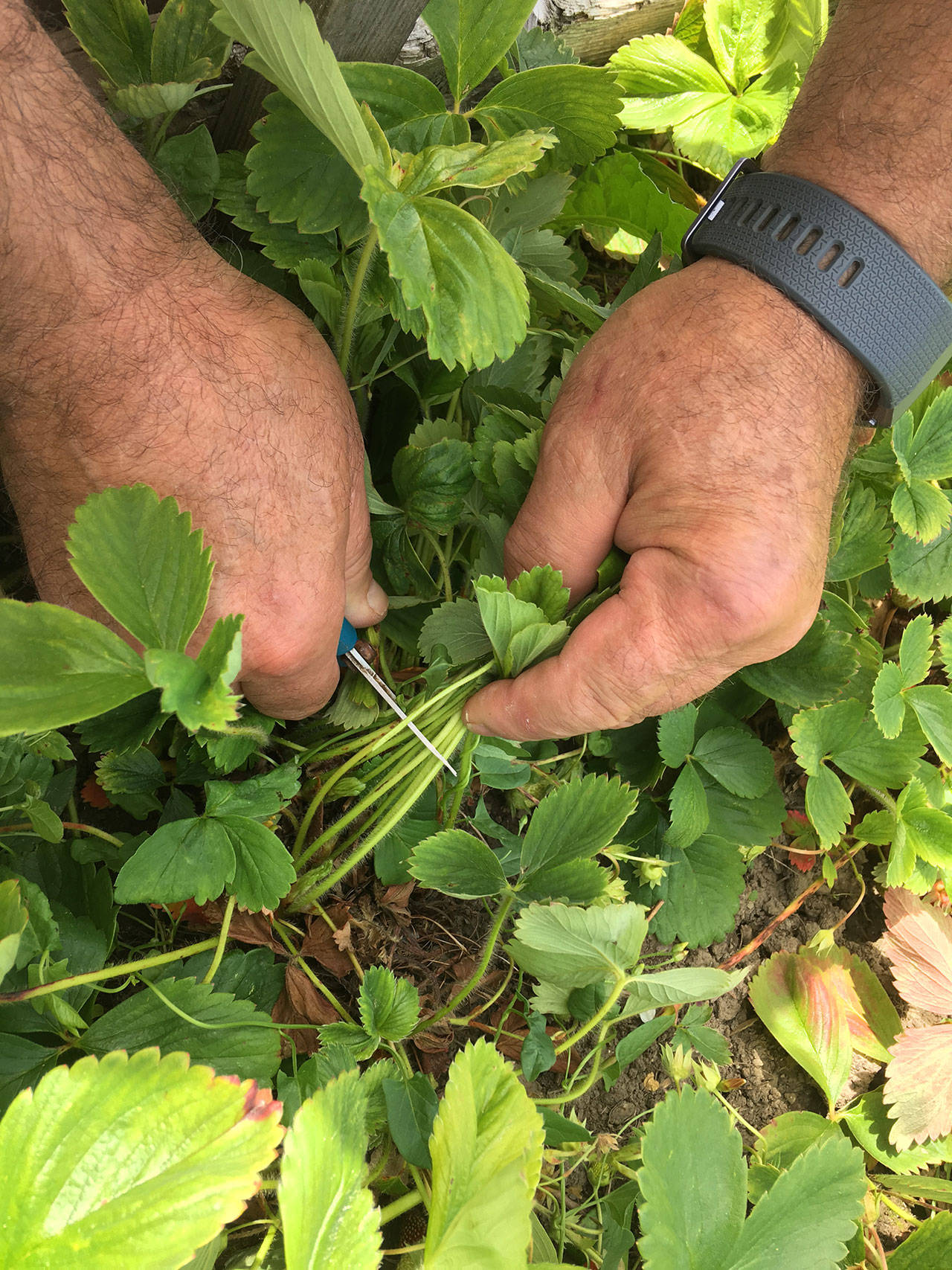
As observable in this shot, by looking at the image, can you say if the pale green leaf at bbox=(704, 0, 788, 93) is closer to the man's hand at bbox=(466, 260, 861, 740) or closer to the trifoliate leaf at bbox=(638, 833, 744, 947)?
the man's hand at bbox=(466, 260, 861, 740)

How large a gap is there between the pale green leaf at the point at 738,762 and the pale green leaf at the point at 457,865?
0.32m

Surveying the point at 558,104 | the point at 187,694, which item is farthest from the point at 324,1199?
the point at 558,104

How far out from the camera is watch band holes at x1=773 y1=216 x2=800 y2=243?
31.7 inches

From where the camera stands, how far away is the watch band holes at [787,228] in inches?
31.7

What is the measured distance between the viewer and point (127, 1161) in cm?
52

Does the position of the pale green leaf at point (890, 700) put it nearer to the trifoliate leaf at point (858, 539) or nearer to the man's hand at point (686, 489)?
the trifoliate leaf at point (858, 539)

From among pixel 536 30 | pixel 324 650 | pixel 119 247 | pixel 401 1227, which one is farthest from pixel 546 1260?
pixel 536 30

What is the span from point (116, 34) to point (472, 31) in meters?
0.35

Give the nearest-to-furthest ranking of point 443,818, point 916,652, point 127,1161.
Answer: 1. point 127,1161
2. point 443,818
3. point 916,652

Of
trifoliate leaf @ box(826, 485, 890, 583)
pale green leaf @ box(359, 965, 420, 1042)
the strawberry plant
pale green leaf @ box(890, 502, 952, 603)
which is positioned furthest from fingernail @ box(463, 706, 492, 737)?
pale green leaf @ box(890, 502, 952, 603)

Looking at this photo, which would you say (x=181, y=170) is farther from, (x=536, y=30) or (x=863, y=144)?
(x=863, y=144)

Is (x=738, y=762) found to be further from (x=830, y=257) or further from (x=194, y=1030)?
(x=194, y=1030)

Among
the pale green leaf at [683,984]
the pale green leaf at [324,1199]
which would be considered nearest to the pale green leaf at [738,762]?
the pale green leaf at [683,984]

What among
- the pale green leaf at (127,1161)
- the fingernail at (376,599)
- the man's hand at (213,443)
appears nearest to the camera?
the pale green leaf at (127,1161)
